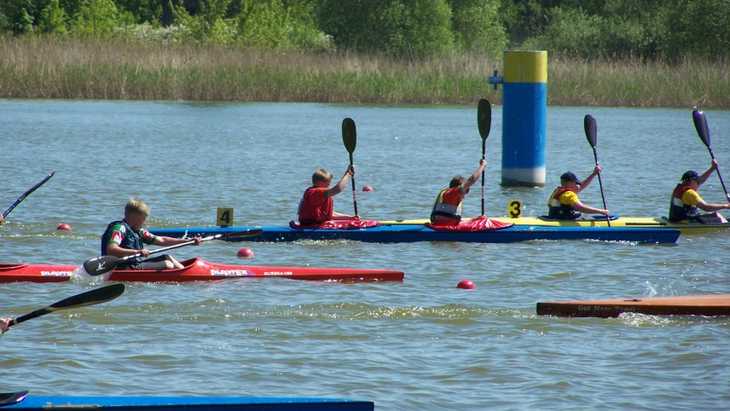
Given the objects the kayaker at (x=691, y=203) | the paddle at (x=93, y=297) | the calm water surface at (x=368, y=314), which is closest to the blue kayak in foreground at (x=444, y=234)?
the calm water surface at (x=368, y=314)

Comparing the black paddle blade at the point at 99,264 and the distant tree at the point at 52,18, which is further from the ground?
the distant tree at the point at 52,18

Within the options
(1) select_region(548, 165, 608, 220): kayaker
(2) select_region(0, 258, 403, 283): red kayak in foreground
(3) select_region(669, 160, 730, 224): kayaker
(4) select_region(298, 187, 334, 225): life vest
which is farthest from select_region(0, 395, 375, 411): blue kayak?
(3) select_region(669, 160, 730, 224): kayaker

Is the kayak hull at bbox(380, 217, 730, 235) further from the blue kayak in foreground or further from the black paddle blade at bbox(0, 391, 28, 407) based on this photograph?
the black paddle blade at bbox(0, 391, 28, 407)

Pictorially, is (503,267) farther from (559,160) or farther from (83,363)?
(559,160)

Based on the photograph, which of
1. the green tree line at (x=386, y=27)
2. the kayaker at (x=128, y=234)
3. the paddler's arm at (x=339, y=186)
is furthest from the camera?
the green tree line at (x=386, y=27)

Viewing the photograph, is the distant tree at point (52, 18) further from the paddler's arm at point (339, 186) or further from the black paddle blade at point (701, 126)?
the paddler's arm at point (339, 186)

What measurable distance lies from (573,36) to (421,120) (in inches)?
753

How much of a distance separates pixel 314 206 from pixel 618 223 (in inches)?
147

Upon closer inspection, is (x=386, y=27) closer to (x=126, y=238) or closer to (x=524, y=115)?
(x=524, y=115)

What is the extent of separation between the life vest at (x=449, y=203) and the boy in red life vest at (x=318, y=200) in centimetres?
106

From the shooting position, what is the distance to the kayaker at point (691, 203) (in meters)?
16.8

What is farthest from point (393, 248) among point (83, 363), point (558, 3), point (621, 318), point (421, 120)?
point (558, 3)

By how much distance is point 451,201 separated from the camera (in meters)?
16.0

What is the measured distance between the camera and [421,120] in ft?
126
